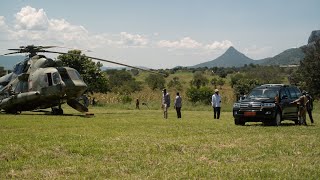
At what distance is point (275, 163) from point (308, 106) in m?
14.2

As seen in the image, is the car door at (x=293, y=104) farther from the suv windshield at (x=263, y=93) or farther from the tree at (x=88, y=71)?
the tree at (x=88, y=71)

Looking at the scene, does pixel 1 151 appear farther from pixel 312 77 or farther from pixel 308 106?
pixel 312 77

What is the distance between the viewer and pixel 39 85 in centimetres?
2648

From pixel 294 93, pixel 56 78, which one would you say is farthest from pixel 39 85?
pixel 294 93

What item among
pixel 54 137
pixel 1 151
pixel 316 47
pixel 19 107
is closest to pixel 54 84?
pixel 19 107

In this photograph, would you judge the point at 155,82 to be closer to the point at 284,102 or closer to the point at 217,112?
the point at 217,112

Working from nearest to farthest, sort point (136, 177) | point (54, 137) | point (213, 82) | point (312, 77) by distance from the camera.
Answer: point (136, 177)
point (54, 137)
point (312, 77)
point (213, 82)

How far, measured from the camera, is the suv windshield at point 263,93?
2028cm

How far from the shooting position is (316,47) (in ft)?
184

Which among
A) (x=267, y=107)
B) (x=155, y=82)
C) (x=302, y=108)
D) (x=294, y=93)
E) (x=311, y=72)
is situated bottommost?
(x=302, y=108)

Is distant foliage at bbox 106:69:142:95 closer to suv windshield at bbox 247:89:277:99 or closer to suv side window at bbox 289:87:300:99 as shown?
suv side window at bbox 289:87:300:99

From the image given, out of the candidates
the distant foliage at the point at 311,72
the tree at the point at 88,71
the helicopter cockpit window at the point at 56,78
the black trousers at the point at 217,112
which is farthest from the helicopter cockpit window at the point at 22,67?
the distant foliage at the point at 311,72

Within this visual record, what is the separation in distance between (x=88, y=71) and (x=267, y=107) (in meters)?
45.0

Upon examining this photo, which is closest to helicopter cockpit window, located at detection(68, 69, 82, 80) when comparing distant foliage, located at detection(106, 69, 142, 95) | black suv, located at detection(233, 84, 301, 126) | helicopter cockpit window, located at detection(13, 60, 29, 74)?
helicopter cockpit window, located at detection(13, 60, 29, 74)
